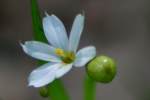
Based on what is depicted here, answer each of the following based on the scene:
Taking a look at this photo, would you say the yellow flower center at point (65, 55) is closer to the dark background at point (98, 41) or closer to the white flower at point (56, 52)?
the white flower at point (56, 52)

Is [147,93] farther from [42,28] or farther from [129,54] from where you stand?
[42,28]

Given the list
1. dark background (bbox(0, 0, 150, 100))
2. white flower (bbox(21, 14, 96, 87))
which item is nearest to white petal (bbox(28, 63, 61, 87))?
white flower (bbox(21, 14, 96, 87))

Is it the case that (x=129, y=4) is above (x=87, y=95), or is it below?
below

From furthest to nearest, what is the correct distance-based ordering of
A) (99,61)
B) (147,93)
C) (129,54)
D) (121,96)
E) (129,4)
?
(129,4) < (129,54) < (121,96) < (147,93) < (99,61)

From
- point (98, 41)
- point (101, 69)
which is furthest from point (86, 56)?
point (98, 41)

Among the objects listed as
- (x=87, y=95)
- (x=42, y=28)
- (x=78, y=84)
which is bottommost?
(x=78, y=84)

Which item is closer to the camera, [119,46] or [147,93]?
[147,93]

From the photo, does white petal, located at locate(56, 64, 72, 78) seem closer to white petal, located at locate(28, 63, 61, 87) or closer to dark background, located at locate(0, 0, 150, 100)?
white petal, located at locate(28, 63, 61, 87)

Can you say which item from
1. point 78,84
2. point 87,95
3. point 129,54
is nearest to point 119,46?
point 129,54

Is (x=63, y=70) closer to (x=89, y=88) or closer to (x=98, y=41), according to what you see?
(x=89, y=88)
